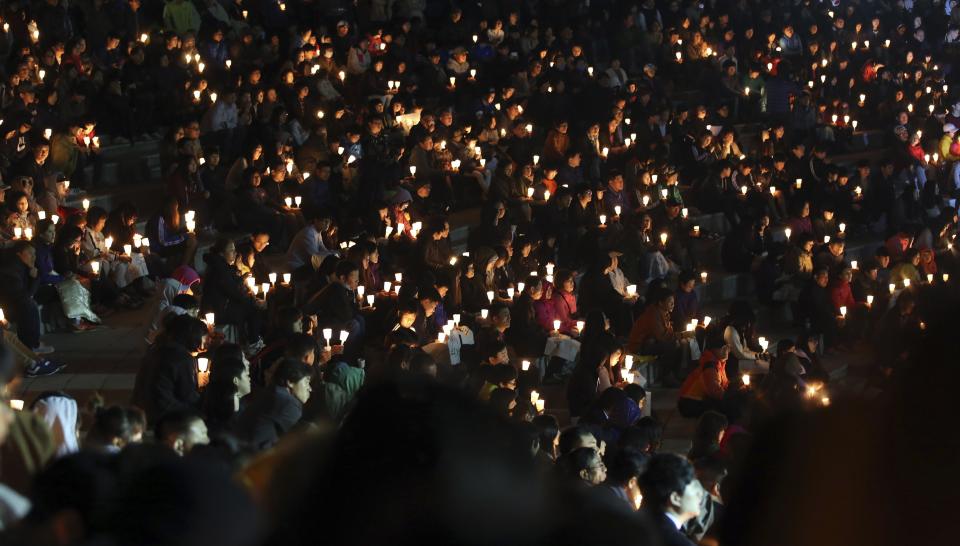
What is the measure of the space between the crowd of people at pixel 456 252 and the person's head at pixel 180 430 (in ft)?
0.04

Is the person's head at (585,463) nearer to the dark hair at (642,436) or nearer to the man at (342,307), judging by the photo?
the dark hair at (642,436)

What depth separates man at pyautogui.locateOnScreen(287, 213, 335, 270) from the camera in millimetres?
12664

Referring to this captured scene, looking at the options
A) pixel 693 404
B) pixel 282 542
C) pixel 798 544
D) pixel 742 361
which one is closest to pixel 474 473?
pixel 282 542

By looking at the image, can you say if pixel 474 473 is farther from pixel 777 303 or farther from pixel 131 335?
pixel 777 303

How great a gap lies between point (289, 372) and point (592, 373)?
329 cm

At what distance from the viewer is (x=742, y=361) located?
39.1 feet

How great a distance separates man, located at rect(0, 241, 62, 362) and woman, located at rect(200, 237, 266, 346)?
1.28 metres

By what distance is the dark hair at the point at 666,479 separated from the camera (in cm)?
559

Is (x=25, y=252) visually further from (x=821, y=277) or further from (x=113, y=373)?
(x=821, y=277)

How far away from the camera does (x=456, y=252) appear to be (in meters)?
14.5

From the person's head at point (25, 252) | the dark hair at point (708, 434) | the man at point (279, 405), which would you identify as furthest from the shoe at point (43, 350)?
the dark hair at point (708, 434)

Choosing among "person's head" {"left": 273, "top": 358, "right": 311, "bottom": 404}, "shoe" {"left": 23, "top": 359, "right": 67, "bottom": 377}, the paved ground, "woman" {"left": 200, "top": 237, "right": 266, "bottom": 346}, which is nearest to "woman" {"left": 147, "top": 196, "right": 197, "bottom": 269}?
the paved ground

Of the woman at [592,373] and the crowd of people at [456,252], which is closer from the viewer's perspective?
the crowd of people at [456,252]

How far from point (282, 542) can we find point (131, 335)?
10128 mm
